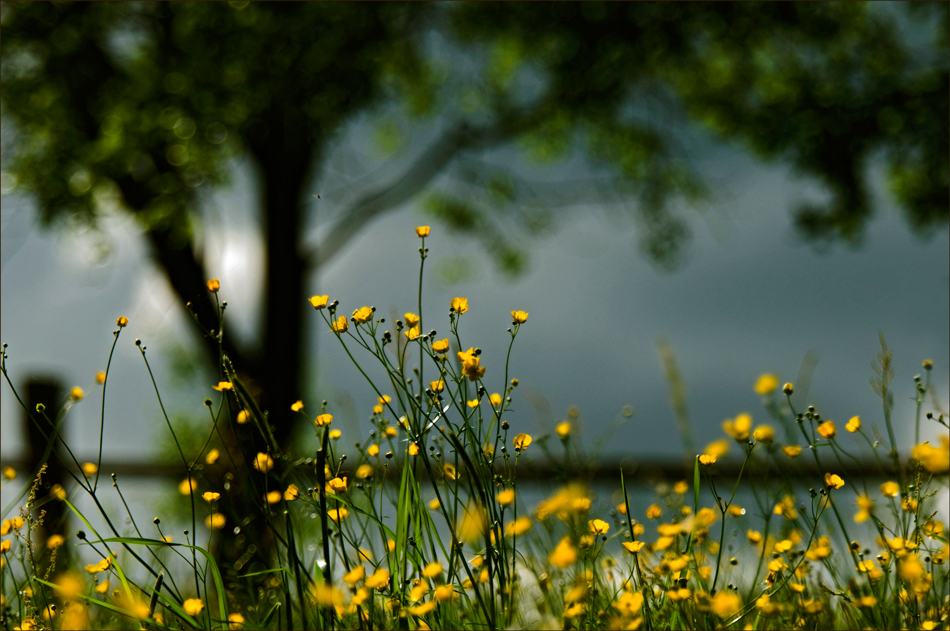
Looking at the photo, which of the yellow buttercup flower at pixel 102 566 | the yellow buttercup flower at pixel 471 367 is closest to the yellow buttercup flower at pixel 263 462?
the yellow buttercup flower at pixel 102 566

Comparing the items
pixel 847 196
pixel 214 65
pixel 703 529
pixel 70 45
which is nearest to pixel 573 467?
pixel 703 529

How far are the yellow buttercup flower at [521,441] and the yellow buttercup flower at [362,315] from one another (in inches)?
18.5

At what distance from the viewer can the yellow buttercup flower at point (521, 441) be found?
64.7 inches

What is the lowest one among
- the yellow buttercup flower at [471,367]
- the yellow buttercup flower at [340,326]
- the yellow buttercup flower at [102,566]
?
the yellow buttercup flower at [102,566]

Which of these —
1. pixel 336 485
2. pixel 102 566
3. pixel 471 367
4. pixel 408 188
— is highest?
pixel 408 188

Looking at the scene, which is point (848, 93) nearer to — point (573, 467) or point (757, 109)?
point (757, 109)

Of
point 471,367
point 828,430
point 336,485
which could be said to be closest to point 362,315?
point 471,367

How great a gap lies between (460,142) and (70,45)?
163 inches

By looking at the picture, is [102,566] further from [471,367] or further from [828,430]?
[828,430]

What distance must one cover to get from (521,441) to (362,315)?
19.5 inches

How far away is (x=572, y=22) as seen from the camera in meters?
6.77

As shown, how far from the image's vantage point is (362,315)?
1.69 metres

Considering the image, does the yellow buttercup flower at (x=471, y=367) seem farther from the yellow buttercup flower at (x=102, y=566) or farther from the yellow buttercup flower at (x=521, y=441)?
the yellow buttercup flower at (x=102, y=566)

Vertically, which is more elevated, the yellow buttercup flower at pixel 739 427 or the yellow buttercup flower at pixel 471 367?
the yellow buttercup flower at pixel 471 367
